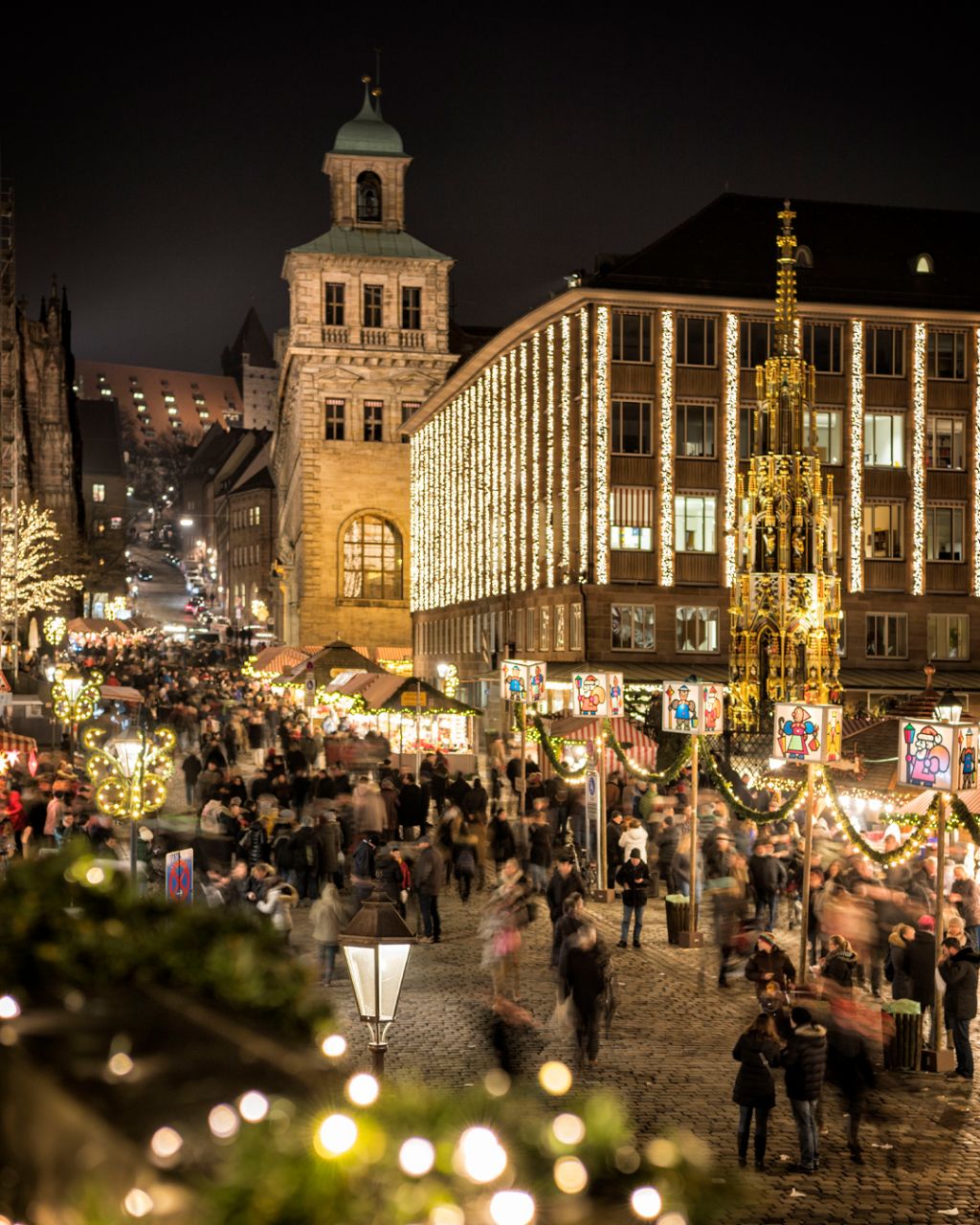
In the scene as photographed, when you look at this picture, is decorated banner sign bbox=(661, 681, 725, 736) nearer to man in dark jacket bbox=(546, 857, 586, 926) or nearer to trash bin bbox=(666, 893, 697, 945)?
trash bin bbox=(666, 893, 697, 945)

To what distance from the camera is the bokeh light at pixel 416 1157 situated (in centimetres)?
303

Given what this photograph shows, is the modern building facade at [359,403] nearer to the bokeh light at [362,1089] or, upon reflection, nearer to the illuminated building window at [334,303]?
the illuminated building window at [334,303]

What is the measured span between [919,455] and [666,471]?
843cm

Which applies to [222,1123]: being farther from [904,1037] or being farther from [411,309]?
[411,309]

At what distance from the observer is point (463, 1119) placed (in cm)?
320

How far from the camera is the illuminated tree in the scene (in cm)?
5516

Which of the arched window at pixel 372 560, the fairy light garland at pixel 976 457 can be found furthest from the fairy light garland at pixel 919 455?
the arched window at pixel 372 560

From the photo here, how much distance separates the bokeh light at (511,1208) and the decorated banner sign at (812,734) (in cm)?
1551

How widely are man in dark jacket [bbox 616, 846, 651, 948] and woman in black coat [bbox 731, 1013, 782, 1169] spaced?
8.19 metres

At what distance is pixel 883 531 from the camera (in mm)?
50125

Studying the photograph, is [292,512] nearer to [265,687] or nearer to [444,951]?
[265,687]

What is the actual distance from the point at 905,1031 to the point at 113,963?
37.6 ft

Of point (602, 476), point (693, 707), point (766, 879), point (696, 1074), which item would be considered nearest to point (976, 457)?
point (602, 476)

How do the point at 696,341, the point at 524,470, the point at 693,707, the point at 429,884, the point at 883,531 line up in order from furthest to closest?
the point at 524,470, the point at 883,531, the point at 696,341, the point at 693,707, the point at 429,884
